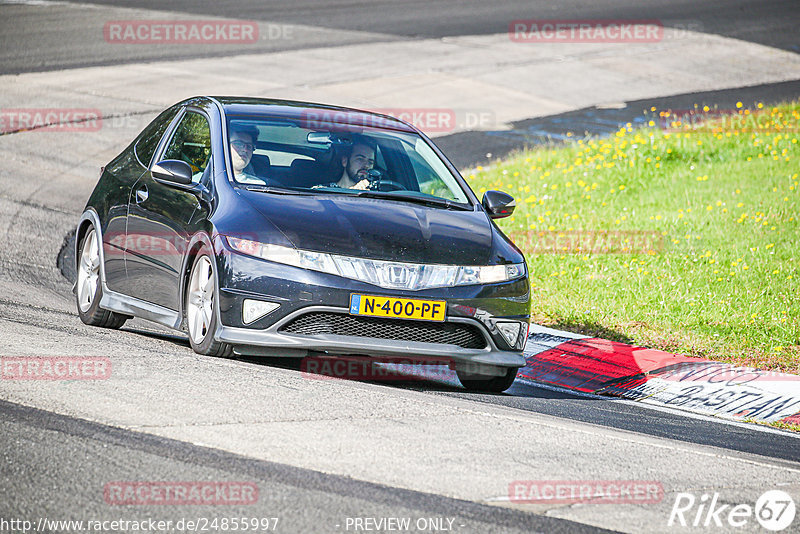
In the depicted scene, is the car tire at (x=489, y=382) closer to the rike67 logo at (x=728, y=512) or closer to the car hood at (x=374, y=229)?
the car hood at (x=374, y=229)

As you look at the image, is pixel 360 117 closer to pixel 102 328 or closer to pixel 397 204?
pixel 397 204

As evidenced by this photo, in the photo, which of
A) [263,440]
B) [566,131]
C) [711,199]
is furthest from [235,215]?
[566,131]

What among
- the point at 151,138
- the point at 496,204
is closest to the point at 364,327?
the point at 496,204

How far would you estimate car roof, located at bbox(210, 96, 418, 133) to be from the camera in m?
8.23

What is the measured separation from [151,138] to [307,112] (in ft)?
4.07

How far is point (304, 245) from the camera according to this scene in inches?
268

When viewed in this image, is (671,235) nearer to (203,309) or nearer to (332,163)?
(332,163)

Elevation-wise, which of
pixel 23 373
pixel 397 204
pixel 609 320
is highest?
pixel 397 204

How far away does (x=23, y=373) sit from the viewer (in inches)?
238

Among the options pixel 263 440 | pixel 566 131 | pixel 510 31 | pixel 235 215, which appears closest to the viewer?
pixel 263 440

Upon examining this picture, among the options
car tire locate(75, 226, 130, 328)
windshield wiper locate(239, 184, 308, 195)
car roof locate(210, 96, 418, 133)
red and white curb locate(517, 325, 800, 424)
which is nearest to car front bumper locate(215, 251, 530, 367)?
windshield wiper locate(239, 184, 308, 195)

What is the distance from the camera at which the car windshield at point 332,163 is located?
7641 mm

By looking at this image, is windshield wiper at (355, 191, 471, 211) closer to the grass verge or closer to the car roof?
the car roof

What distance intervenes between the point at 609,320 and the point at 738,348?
3.96ft
